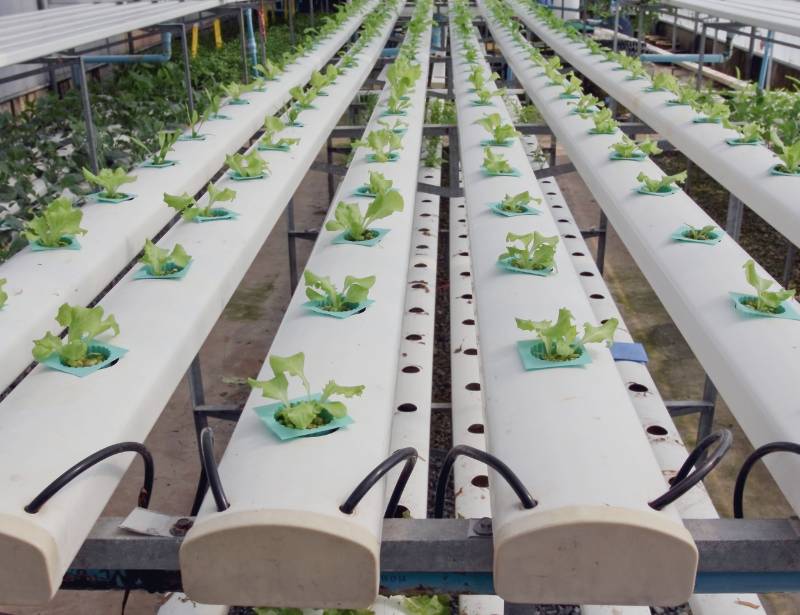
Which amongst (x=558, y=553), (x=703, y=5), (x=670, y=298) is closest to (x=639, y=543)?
(x=558, y=553)

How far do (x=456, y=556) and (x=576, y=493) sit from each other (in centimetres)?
25

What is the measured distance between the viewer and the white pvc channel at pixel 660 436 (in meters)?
2.52

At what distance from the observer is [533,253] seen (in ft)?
9.03

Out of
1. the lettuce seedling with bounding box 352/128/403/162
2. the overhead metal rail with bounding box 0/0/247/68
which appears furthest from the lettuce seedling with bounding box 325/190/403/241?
the overhead metal rail with bounding box 0/0/247/68

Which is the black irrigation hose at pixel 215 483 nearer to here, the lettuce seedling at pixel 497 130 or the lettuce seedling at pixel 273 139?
the lettuce seedling at pixel 273 139

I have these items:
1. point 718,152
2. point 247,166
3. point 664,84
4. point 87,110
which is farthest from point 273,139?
point 664,84

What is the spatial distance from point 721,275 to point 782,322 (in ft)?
1.43

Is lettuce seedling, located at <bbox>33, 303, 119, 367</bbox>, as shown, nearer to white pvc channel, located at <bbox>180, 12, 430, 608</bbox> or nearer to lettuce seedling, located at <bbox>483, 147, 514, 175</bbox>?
white pvc channel, located at <bbox>180, 12, 430, 608</bbox>

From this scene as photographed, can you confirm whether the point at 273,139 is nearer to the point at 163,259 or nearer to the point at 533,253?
the point at 163,259

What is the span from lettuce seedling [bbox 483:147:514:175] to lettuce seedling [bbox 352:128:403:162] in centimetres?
48

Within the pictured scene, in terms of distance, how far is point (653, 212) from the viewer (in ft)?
11.4

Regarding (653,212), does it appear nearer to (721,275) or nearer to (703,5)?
(721,275)

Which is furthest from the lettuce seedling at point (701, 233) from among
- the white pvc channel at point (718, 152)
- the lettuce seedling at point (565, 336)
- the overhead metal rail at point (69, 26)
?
the overhead metal rail at point (69, 26)

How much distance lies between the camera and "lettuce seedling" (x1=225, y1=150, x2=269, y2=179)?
382 centimetres
